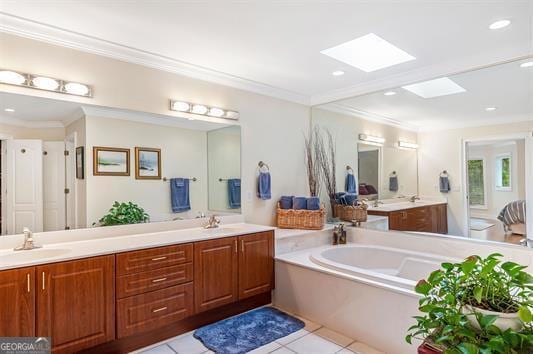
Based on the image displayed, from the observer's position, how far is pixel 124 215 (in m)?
2.67

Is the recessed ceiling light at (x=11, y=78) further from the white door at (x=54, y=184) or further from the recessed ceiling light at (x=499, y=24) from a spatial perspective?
the recessed ceiling light at (x=499, y=24)

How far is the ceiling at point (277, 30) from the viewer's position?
6.64ft

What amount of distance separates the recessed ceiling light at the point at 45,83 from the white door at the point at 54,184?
41cm

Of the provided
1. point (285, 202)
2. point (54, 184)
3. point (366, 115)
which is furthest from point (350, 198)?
point (54, 184)

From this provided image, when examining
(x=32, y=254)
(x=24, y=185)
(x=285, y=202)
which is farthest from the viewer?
(x=285, y=202)

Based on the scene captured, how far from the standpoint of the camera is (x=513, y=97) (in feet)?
8.71

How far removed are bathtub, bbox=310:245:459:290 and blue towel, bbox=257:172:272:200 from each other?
0.86 m

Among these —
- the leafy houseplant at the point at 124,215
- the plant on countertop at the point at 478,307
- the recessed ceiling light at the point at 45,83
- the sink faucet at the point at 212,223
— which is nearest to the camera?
the plant on countertop at the point at 478,307

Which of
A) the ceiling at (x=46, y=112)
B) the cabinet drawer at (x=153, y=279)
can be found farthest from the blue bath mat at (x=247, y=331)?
the ceiling at (x=46, y=112)

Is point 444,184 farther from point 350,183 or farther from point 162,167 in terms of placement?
point 162,167

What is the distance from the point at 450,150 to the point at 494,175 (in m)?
0.48

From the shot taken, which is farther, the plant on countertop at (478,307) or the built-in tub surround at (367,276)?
the built-in tub surround at (367,276)

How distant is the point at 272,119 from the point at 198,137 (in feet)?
3.42

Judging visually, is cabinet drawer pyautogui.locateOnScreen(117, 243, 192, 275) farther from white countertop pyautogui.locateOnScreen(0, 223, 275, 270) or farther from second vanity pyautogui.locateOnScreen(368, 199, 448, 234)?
second vanity pyautogui.locateOnScreen(368, 199, 448, 234)
